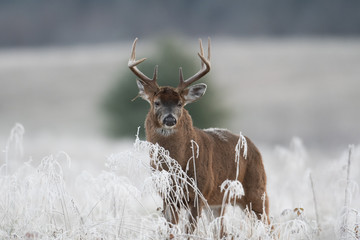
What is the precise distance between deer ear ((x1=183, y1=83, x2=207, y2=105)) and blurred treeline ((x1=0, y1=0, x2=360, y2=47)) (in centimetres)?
15719

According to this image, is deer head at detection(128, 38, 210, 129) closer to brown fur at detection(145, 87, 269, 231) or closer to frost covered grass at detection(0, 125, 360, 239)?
brown fur at detection(145, 87, 269, 231)

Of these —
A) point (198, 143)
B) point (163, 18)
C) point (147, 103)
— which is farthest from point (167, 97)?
point (163, 18)

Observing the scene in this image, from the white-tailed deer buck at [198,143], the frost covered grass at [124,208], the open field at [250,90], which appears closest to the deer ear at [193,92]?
the white-tailed deer buck at [198,143]

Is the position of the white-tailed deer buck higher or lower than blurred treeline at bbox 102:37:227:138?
lower

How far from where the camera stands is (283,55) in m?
61.7

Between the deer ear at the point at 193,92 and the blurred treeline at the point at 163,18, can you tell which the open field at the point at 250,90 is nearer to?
the deer ear at the point at 193,92

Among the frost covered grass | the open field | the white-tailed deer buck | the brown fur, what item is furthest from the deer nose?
the open field

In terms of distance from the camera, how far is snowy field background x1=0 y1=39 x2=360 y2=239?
229 inches

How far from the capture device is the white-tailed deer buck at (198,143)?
6.49 metres

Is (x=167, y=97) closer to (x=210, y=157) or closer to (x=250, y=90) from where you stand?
(x=210, y=157)

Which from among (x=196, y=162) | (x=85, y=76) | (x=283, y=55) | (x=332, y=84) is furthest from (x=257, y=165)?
(x=283, y=55)

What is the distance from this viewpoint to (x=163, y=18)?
186 meters

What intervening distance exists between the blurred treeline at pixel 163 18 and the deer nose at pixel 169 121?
158 m

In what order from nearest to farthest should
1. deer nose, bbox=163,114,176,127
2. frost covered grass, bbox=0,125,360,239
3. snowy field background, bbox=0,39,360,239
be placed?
frost covered grass, bbox=0,125,360,239 < snowy field background, bbox=0,39,360,239 < deer nose, bbox=163,114,176,127
